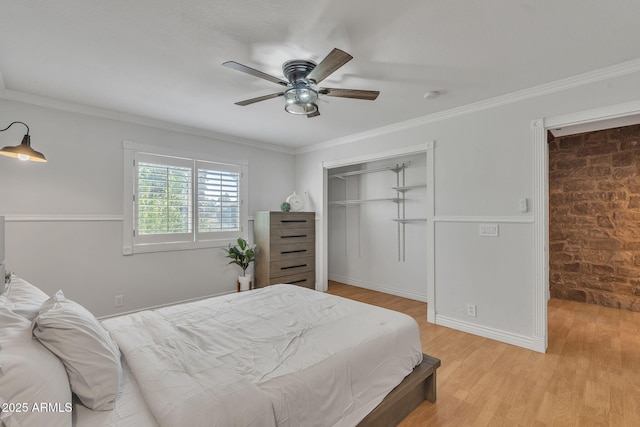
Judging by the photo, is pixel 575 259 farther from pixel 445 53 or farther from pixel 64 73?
pixel 64 73

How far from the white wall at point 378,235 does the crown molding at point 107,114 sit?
2059 millimetres

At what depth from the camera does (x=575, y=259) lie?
4270 millimetres

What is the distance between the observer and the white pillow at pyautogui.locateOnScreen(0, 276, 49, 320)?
134cm

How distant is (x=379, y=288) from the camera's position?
5016 mm

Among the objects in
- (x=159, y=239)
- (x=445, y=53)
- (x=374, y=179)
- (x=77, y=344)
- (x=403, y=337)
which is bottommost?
(x=403, y=337)

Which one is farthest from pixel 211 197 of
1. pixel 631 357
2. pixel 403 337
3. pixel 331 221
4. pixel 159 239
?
pixel 631 357

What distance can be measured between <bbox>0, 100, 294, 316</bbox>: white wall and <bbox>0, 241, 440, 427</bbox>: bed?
170 cm

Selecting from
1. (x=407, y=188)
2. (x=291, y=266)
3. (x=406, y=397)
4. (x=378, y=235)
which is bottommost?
(x=406, y=397)

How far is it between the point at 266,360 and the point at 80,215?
120 inches

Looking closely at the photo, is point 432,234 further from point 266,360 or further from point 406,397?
point 266,360

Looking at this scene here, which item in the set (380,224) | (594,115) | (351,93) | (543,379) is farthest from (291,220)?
(594,115)

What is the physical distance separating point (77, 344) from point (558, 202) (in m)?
5.68

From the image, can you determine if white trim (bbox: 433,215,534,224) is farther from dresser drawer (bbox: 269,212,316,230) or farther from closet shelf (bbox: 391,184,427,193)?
dresser drawer (bbox: 269,212,316,230)

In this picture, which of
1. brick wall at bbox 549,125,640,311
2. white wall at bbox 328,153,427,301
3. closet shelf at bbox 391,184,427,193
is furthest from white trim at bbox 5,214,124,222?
brick wall at bbox 549,125,640,311
